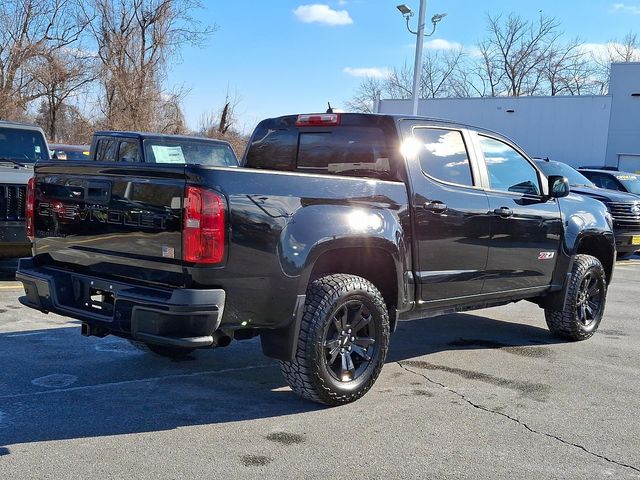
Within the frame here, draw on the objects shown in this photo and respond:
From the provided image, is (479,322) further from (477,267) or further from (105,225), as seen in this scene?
(105,225)

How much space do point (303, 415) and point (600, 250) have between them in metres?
4.38

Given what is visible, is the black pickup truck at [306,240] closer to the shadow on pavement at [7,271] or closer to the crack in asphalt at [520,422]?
the crack in asphalt at [520,422]

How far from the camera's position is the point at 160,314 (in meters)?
3.66

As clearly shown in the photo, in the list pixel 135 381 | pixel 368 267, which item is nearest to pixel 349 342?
pixel 368 267

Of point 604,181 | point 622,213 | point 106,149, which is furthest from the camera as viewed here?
point 604,181

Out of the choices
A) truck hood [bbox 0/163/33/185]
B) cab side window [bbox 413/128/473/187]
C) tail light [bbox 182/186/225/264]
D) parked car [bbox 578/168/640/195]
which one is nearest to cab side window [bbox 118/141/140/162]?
truck hood [bbox 0/163/33/185]

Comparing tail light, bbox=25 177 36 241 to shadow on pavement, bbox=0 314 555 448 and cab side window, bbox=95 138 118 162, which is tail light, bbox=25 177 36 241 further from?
cab side window, bbox=95 138 118 162

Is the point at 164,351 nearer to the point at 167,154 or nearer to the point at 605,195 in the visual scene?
the point at 167,154

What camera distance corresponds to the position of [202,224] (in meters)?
3.66

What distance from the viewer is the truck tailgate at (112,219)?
378 centimetres

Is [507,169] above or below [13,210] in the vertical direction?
above

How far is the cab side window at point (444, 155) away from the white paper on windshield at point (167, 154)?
18.2 feet

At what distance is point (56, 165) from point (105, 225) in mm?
719

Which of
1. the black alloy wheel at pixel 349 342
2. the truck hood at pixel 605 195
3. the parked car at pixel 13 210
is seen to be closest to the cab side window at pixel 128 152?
the parked car at pixel 13 210
